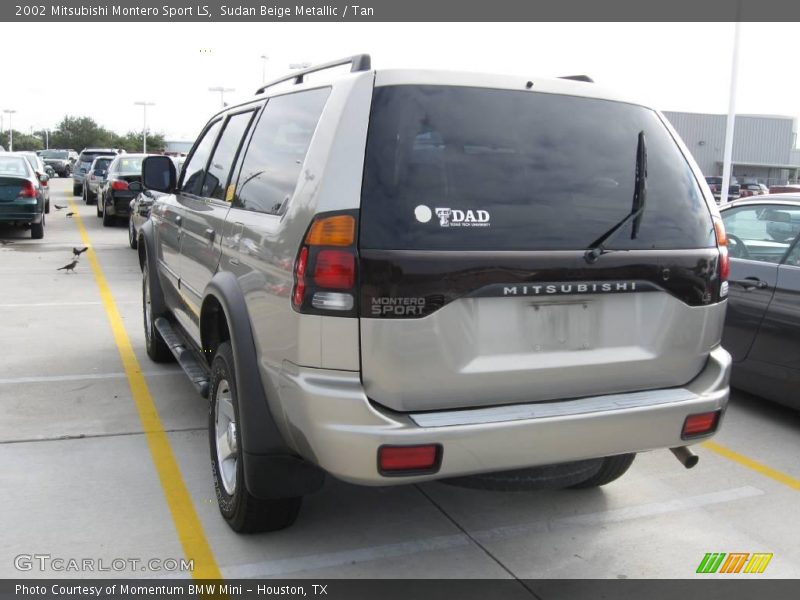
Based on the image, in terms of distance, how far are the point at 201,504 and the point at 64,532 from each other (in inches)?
25.9

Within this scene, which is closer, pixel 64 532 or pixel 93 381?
pixel 64 532

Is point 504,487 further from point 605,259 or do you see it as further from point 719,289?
point 719,289

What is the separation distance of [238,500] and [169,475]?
1.02m

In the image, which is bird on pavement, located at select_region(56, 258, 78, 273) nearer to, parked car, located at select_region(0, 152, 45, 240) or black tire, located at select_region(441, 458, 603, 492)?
parked car, located at select_region(0, 152, 45, 240)

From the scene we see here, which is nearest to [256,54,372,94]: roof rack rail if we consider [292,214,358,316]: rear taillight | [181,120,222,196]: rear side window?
[292,214,358,316]: rear taillight

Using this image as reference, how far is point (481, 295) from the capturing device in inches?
113

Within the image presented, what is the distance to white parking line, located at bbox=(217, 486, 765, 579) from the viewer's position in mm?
3375

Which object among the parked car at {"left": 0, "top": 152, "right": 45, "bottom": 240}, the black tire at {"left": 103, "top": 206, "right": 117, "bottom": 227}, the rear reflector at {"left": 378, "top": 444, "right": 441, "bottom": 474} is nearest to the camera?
the rear reflector at {"left": 378, "top": 444, "right": 441, "bottom": 474}

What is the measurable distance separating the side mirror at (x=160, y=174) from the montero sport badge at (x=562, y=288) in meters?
3.45

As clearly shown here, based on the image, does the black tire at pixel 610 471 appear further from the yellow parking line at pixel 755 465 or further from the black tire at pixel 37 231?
the black tire at pixel 37 231

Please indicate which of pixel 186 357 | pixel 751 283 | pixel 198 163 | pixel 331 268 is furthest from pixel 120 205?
pixel 331 268

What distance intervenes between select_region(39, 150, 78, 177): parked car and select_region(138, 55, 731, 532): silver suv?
162 ft

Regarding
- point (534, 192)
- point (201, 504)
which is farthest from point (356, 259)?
point (201, 504)

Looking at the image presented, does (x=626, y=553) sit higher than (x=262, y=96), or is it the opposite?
(x=262, y=96)
